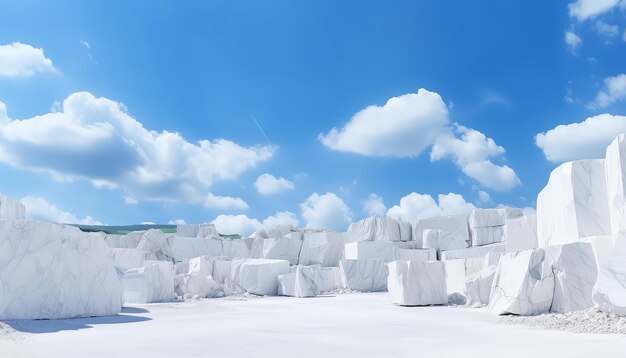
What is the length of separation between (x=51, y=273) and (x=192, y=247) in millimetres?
19910

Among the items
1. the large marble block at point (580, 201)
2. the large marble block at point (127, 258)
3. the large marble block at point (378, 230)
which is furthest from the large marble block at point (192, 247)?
the large marble block at point (580, 201)

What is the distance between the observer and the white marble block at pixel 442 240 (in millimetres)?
30047

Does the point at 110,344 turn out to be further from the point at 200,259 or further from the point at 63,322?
the point at 200,259

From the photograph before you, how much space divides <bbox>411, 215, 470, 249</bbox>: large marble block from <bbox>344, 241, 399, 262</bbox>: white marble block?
13.0 ft

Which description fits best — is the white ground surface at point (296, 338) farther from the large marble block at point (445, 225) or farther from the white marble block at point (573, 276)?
the large marble block at point (445, 225)

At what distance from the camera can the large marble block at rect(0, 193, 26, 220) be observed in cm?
1316

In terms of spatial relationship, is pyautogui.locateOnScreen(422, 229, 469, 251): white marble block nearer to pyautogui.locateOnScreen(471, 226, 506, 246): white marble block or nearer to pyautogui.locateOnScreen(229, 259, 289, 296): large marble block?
pyautogui.locateOnScreen(471, 226, 506, 246): white marble block

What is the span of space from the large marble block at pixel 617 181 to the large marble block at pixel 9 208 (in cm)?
1358

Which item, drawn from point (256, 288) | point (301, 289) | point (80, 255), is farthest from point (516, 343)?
point (256, 288)

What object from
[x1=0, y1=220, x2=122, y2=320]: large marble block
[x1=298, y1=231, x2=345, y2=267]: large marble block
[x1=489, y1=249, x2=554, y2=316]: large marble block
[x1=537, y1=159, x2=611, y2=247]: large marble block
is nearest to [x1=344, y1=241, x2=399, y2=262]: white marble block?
[x1=298, y1=231, x2=345, y2=267]: large marble block

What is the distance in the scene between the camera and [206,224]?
38.7 metres

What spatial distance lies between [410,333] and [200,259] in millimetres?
17532

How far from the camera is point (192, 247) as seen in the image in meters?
30.9

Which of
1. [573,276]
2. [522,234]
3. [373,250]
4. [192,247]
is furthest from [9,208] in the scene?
[373,250]
